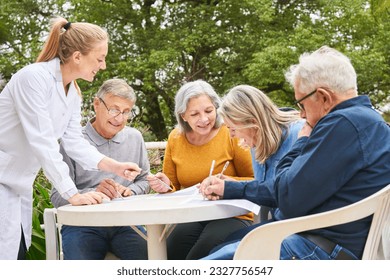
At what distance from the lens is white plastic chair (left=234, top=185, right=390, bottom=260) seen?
195 centimetres

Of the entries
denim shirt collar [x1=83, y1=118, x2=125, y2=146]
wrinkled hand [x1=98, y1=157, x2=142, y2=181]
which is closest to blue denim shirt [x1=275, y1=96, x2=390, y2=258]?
wrinkled hand [x1=98, y1=157, x2=142, y2=181]

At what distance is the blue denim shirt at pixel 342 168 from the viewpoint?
2023mm

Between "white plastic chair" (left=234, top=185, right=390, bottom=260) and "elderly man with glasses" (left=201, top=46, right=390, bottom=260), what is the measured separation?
4 centimetres

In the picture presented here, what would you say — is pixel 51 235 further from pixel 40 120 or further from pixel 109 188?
pixel 40 120

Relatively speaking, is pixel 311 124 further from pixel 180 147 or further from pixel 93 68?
pixel 180 147

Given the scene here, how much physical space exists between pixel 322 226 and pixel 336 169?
19cm

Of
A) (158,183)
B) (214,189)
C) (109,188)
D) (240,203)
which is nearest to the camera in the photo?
(240,203)

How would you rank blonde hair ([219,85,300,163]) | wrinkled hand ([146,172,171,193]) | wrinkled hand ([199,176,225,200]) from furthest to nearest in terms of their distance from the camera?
wrinkled hand ([146,172,171,193])
blonde hair ([219,85,300,163])
wrinkled hand ([199,176,225,200])

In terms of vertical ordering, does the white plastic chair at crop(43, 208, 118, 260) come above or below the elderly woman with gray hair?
below

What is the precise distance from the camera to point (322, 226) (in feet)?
6.48

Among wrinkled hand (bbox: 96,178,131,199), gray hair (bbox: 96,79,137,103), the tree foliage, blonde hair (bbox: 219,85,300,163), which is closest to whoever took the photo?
blonde hair (bbox: 219,85,300,163)

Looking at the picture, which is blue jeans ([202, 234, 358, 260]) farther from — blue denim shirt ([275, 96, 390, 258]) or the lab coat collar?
the lab coat collar

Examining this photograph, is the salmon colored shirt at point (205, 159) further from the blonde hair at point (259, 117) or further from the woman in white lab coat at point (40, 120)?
the woman in white lab coat at point (40, 120)

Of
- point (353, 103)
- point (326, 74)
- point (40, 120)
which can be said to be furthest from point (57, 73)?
point (353, 103)
